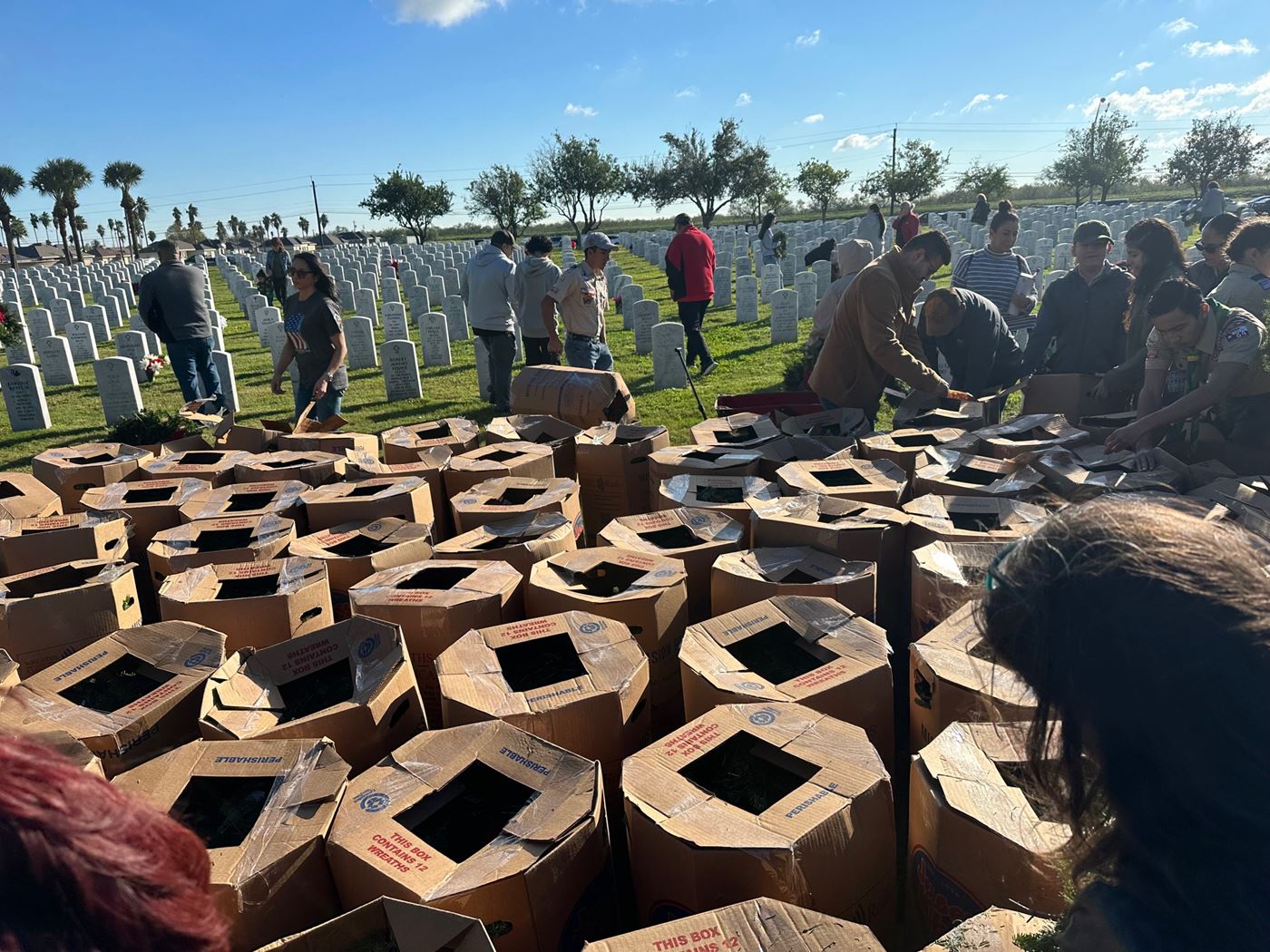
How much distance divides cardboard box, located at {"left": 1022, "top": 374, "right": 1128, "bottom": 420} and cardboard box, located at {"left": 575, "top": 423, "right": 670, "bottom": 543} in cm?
246

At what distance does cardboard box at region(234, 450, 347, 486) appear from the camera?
3.78m

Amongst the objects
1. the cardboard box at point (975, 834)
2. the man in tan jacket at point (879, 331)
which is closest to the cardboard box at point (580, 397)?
the man in tan jacket at point (879, 331)

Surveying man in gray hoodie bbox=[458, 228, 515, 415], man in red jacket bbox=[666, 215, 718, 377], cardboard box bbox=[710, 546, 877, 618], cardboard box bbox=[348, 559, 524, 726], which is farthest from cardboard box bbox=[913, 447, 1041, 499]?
man in red jacket bbox=[666, 215, 718, 377]

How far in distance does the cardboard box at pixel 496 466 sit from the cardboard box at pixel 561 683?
1.49 metres

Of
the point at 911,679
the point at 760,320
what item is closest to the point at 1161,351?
the point at 911,679

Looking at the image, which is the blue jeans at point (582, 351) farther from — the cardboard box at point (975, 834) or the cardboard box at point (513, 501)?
the cardboard box at point (975, 834)

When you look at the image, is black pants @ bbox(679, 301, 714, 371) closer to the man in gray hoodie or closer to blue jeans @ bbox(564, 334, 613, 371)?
the man in gray hoodie

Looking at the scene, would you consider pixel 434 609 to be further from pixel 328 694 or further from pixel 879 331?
pixel 879 331

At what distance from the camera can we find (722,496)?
130 inches

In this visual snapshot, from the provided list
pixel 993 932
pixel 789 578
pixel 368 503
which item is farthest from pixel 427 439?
pixel 993 932

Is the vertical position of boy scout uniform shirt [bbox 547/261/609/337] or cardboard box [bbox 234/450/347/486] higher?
boy scout uniform shirt [bbox 547/261/609/337]

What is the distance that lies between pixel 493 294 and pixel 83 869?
6.80 metres

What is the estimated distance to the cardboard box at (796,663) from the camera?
1.88 metres

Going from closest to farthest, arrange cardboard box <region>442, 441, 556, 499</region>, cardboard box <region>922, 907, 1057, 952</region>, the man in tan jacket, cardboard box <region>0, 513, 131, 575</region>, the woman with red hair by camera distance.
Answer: the woman with red hair → cardboard box <region>922, 907, 1057, 952</region> → cardboard box <region>0, 513, 131, 575</region> → cardboard box <region>442, 441, 556, 499</region> → the man in tan jacket
